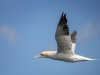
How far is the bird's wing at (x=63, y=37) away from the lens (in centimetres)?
2397

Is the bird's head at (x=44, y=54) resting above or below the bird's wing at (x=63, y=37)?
below

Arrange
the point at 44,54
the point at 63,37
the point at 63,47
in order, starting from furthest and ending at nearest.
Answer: the point at 44,54 → the point at 63,47 → the point at 63,37

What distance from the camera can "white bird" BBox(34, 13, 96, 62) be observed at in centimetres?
2406

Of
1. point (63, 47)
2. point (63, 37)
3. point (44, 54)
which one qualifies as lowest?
point (44, 54)

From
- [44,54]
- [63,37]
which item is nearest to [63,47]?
[63,37]

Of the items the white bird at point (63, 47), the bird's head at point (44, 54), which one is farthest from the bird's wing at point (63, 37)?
the bird's head at point (44, 54)

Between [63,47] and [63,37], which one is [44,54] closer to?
[63,47]

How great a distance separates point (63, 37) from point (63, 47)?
3.29ft

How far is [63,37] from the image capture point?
2444cm

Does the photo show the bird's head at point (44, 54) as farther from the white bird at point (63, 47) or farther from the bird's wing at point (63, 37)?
the bird's wing at point (63, 37)

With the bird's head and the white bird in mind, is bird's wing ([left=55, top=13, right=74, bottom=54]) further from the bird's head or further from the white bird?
the bird's head

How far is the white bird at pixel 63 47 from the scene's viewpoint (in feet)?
78.9

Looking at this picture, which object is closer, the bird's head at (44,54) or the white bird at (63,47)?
the white bird at (63,47)

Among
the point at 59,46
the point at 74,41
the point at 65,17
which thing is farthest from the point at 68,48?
the point at 74,41
